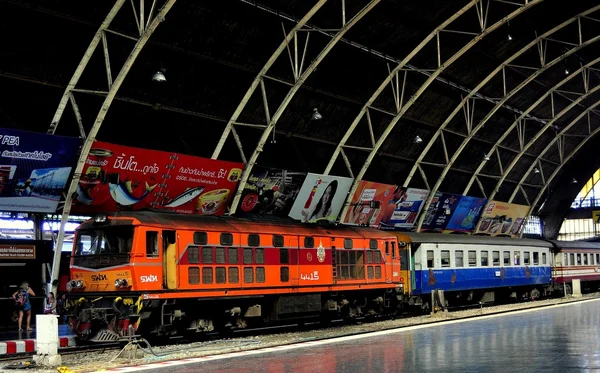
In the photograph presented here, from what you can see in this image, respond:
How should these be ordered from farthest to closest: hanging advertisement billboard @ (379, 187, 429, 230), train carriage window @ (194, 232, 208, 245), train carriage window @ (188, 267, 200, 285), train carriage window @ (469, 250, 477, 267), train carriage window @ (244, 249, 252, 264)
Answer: hanging advertisement billboard @ (379, 187, 429, 230) → train carriage window @ (469, 250, 477, 267) → train carriage window @ (244, 249, 252, 264) → train carriage window @ (194, 232, 208, 245) → train carriage window @ (188, 267, 200, 285)

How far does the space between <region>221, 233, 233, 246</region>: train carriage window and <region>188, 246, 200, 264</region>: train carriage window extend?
1.17 meters

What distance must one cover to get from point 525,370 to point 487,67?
97.7ft

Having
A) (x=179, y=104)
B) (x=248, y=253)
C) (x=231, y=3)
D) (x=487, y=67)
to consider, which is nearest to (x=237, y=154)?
(x=179, y=104)

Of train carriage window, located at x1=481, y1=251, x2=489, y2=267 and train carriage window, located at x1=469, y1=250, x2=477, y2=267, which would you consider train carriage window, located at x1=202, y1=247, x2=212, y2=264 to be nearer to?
train carriage window, located at x1=469, y1=250, x2=477, y2=267

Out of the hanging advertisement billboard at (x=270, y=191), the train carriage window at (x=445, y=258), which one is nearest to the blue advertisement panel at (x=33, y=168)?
the hanging advertisement billboard at (x=270, y=191)

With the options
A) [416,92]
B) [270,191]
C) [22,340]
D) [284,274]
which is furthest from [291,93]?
[22,340]

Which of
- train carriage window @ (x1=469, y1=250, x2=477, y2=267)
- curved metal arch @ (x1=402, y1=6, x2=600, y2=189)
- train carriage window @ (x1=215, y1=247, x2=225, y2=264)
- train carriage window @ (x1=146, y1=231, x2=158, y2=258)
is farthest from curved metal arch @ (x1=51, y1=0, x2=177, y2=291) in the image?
curved metal arch @ (x1=402, y1=6, x2=600, y2=189)

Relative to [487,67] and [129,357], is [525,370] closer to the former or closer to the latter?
[129,357]

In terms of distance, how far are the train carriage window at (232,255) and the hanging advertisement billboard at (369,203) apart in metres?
17.4

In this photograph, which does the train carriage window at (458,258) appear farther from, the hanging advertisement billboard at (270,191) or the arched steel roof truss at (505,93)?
the arched steel roof truss at (505,93)

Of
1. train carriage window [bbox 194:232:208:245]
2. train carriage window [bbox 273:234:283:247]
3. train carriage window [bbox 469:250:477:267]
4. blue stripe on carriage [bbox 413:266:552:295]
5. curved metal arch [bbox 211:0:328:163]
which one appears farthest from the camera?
train carriage window [bbox 469:250:477:267]

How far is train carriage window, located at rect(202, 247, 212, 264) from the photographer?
22719mm

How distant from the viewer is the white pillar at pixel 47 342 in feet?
55.4

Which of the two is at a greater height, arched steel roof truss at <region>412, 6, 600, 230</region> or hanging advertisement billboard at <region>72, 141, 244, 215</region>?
arched steel roof truss at <region>412, 6, 600, 230</region>
